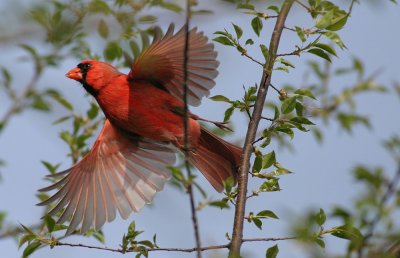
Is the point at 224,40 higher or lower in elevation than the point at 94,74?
lower

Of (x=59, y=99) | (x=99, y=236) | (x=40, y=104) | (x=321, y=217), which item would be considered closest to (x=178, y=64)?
(x=59, y=99)

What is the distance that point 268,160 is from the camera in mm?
3244

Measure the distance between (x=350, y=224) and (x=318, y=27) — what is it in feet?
4.01

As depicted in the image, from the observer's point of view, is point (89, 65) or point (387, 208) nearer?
point (387, 208)

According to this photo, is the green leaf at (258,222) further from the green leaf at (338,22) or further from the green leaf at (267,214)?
the green leaf at (338,22)

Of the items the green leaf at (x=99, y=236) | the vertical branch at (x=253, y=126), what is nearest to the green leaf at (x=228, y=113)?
the vertical branch at (x=253, y=126)

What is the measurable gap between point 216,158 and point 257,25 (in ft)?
5.21

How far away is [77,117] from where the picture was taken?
4.82 metres

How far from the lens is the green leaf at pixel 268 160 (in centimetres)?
323

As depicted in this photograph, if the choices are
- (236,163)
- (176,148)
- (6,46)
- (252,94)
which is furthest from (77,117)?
(6,46)

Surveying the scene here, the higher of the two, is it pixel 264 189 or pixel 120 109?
pixel 120 109

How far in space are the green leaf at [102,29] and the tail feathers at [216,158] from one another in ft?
6.38

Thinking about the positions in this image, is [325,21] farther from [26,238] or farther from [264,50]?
[26,238]

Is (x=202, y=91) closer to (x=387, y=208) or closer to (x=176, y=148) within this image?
(x=176, y=148)
